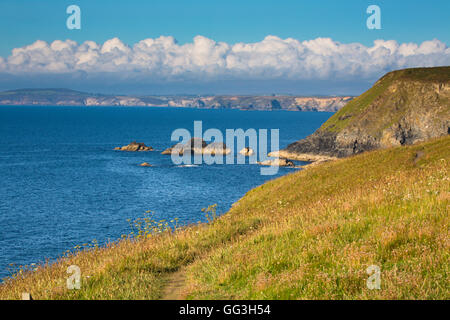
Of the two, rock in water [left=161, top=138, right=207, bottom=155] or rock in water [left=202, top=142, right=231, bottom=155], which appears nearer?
rock in water [left=202, top=142, right=231, bottom=155]

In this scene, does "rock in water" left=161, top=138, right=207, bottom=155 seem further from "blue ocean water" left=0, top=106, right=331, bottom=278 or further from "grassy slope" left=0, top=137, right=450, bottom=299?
"grassy slope" left=0, top=137, right=450, bottom=299

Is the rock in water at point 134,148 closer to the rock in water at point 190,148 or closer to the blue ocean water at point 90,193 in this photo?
the blue ocean water at point 90,193

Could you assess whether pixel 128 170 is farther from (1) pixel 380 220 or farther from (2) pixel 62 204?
(1) pixel 380 220

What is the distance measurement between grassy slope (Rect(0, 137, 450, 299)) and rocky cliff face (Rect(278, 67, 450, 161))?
108 meters

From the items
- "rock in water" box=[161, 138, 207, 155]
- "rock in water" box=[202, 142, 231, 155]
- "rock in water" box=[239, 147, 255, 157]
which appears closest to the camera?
"rock in water" box=[239, 147, 255, 157]

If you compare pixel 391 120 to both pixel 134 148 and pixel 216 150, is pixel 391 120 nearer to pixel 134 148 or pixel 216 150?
pixel 216 150

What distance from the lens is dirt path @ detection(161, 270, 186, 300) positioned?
925cm

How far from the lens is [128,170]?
99.2 meters

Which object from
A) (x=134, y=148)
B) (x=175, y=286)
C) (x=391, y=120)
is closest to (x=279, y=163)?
(x=391, y=120)

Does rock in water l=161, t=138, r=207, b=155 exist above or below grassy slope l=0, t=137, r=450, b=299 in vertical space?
below

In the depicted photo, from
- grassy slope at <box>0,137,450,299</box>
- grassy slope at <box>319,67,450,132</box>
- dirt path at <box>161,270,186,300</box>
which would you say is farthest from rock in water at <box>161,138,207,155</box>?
dirt path at <box>161,270,186,300</box>

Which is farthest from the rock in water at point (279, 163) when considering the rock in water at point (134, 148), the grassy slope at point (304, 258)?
the grassy slope at point (304, 258)

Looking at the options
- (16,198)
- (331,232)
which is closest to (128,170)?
(16,198)
